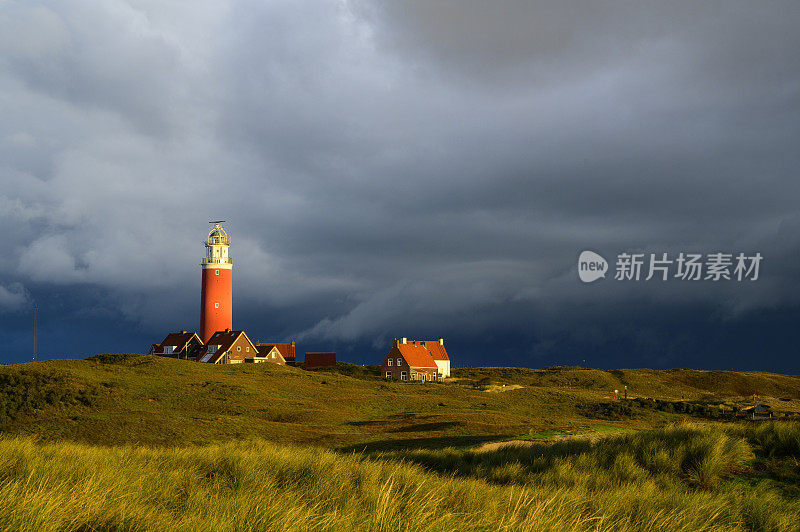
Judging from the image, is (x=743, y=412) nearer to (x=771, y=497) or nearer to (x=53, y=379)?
(x=771, y=497)

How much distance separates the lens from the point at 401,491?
7.90 m

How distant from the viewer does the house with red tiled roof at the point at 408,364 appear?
6962 cm

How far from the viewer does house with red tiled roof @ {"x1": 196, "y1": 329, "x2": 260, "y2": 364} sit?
7075 cm

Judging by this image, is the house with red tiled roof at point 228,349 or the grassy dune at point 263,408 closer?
the grassy dune at point 263,408

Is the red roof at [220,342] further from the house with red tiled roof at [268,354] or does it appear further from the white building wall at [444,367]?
the white building wall at [444,367]

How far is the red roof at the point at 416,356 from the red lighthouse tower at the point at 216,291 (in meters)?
24.5

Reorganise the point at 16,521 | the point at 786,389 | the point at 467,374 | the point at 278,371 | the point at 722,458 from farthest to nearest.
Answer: the point at 467,374 → the point at 786,389 → the point at 278,371 → the point at 722,458 → the point at 16,521

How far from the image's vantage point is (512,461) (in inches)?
505

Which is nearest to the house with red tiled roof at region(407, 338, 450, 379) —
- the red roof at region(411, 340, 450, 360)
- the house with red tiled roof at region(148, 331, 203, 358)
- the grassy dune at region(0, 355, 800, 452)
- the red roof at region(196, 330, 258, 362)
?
the red roof at region(411, 340, 450, 360)

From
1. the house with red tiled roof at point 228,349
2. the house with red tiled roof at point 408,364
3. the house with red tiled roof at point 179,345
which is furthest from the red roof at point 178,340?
the house with red tiled roof at point 408,364

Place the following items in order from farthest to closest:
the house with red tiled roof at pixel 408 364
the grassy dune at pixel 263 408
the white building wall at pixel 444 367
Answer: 1. the white building wall at pixel 444 367
2. the house with red tiled roof at pixel 408 364
3. the grassy dune at pixel 263 408

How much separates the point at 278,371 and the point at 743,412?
4219 cm

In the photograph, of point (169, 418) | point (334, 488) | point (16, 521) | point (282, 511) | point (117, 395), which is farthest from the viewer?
point (117, 395)

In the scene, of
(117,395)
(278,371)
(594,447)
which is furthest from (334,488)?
(278,371)
